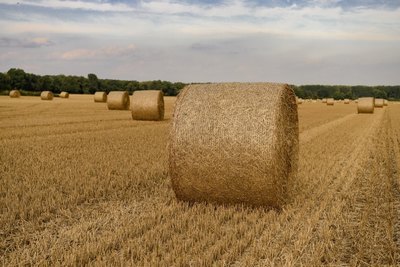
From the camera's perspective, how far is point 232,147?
608 centimetres

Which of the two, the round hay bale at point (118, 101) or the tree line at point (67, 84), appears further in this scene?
the tree line at point (67, 84)

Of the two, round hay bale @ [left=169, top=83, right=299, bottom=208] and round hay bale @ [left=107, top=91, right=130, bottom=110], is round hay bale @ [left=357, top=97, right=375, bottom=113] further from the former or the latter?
round hay bale @ [left=169, top=83, right=299, bottom=208]

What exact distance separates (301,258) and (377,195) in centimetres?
310

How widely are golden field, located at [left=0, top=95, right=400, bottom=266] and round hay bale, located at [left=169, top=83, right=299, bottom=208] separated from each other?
259 millimetres

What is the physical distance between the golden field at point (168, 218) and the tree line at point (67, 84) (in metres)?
50.6

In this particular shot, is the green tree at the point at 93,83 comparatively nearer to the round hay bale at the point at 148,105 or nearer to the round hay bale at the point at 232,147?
the round hay bale at the point at 148,105

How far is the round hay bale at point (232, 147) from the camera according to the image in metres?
6.06

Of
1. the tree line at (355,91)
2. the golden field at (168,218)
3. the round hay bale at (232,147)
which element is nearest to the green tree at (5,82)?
the golden field at (168,218)

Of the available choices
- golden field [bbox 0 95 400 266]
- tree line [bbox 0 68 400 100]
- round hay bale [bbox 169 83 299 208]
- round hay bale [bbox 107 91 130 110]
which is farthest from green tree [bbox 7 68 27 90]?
round hay bale [bbox 169 83 299 208]

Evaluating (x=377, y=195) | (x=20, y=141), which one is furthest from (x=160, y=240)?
(x=20, y=141)

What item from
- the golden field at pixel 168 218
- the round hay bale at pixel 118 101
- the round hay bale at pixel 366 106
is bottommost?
the golden field at pixel 168 218

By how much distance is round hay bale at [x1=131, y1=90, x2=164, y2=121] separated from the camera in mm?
20391

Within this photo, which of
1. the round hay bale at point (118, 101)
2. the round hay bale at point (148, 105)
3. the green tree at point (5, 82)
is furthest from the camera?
the green tree at point (5, 82)

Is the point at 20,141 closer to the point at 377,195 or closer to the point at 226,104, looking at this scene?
the point at 226,104
